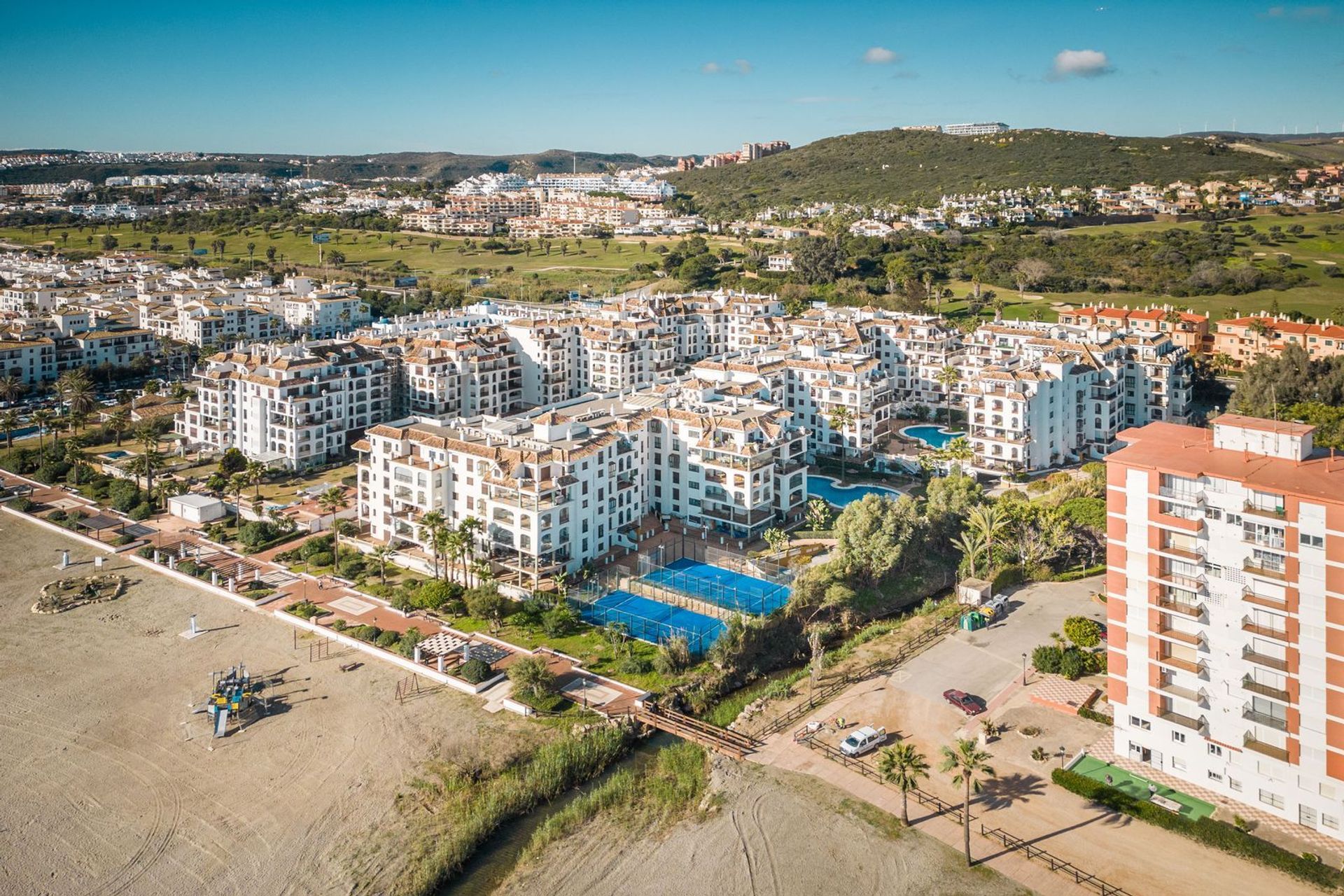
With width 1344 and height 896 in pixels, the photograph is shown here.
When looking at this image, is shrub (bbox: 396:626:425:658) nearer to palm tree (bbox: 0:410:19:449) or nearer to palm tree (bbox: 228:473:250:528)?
palm tree (bbox: 228:473:250:528)

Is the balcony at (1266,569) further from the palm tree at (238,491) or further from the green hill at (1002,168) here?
the green hill at (1002,168)

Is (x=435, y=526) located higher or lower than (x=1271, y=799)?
higher

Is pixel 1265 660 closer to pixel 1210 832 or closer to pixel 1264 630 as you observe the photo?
pixel 1264 630

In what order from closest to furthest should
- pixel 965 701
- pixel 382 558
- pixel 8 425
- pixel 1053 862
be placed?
pixel 1053 862, pixel 965 701, pixel 382 558, pixel 8 425

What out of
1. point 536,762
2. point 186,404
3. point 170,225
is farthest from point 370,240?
point 536,762

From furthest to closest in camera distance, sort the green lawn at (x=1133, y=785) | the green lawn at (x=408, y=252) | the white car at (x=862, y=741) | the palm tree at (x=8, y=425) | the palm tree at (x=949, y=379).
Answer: the green lawn at (x=408, y=252)
the palm tree at (x=949, y=379)
the palm tree at (x=8, y=425)
the white car at (x=862, y=741)
the green lawn at (x=1133, y=785)

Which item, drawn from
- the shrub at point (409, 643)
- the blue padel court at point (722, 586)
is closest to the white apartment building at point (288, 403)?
the shrub at point (409, 643)

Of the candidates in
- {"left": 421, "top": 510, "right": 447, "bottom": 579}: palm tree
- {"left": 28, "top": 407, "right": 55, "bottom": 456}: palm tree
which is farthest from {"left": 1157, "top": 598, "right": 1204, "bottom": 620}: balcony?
{"left": 28, "top": 407, "right": 55, "bottom": 456}: palm tree

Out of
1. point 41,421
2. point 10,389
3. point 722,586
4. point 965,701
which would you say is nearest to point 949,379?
point 722,586

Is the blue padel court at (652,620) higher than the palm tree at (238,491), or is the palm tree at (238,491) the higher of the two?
the palm tree at (238,491)
